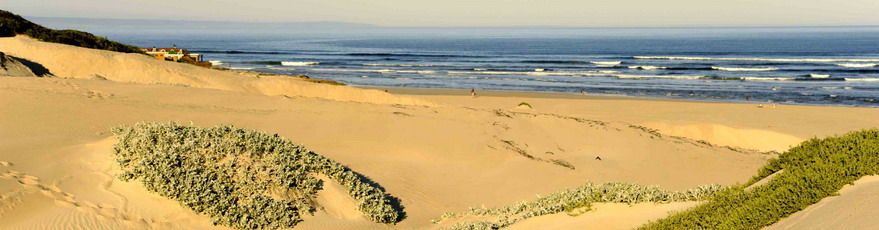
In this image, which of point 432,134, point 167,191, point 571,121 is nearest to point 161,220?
point 167,191

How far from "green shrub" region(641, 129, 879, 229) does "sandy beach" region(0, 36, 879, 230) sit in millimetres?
180

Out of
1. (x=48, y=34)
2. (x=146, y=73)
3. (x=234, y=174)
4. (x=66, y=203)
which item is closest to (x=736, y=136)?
(x=234, y=174)

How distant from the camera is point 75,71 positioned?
28844 mm

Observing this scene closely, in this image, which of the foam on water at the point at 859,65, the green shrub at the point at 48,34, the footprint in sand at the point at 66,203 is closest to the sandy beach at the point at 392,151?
the footprint in sand at the point at 66,203

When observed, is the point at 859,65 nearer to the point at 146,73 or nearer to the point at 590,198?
the point at 146,73

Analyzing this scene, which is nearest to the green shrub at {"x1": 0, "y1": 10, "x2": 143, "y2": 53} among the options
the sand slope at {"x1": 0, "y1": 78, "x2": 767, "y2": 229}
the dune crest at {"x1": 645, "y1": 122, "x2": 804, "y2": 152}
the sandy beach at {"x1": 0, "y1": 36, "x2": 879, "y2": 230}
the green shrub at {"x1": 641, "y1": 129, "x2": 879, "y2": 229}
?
the sandy beach at {"x1": 0, "y1": 36, "x2": 879, "y2": 230}

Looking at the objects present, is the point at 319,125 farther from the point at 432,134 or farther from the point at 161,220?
the point at 161,220

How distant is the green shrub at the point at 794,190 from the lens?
641 cm

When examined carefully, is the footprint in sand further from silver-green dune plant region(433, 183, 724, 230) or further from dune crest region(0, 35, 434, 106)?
dune crest region(0, 35, 434, 106)

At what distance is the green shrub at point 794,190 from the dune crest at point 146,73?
78.0 feet

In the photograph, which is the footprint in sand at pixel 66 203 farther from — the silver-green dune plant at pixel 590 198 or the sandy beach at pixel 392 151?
the silver-green dune plant at pixel 590 198

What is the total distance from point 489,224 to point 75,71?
25.2 metres

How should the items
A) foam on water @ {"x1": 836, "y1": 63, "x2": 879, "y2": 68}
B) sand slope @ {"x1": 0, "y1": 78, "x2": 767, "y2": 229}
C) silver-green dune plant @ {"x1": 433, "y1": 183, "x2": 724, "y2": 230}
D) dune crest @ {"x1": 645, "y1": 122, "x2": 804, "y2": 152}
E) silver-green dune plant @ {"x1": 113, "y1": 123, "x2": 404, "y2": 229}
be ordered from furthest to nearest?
foam on water @ {"x1": 836, "y1": 63, "x2": 879, "y2": 68}
dune crest @ {"x1": 645, "y1": 122, "x2": 804, "y2": 152}
sand slope @ {"x1": 0, "y1": 78, "x2": 767, "y2": 229}
silver-green dune plant @ {"x1": 113, "y1": 123, "x2": 404, "y2": 229}
silver-green dune plant @ {"x1": 433, "y1": 183, "x2": 724, "y2": 230}

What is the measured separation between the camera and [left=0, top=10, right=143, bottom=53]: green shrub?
119 feet
